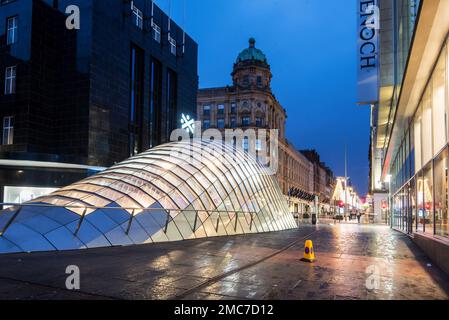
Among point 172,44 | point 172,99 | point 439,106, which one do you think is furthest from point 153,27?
point 439,106

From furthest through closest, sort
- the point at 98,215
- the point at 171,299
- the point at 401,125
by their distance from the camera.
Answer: the point at 401,125 → the point at 98,215 → the point at 171,299

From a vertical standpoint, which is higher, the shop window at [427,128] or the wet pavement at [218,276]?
the shop window at [427,128]

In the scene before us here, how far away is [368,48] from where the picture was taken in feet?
109

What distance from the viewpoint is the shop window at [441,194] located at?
34.3ft

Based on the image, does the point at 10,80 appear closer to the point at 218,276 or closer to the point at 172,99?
the point at 172,99

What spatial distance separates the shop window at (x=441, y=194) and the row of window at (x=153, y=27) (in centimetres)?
3539

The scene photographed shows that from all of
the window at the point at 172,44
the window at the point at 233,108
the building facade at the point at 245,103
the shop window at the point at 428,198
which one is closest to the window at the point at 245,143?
the building facade at the point at 245,103

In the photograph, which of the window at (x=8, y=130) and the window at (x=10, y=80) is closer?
the window at (x=8, y=130)

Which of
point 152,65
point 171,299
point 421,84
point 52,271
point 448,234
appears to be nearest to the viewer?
point 171,299

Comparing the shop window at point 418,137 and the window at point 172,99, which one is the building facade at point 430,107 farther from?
the window at point 172,99

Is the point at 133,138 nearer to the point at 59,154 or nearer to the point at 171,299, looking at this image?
the point at 59,154

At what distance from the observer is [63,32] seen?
34.7 meters
